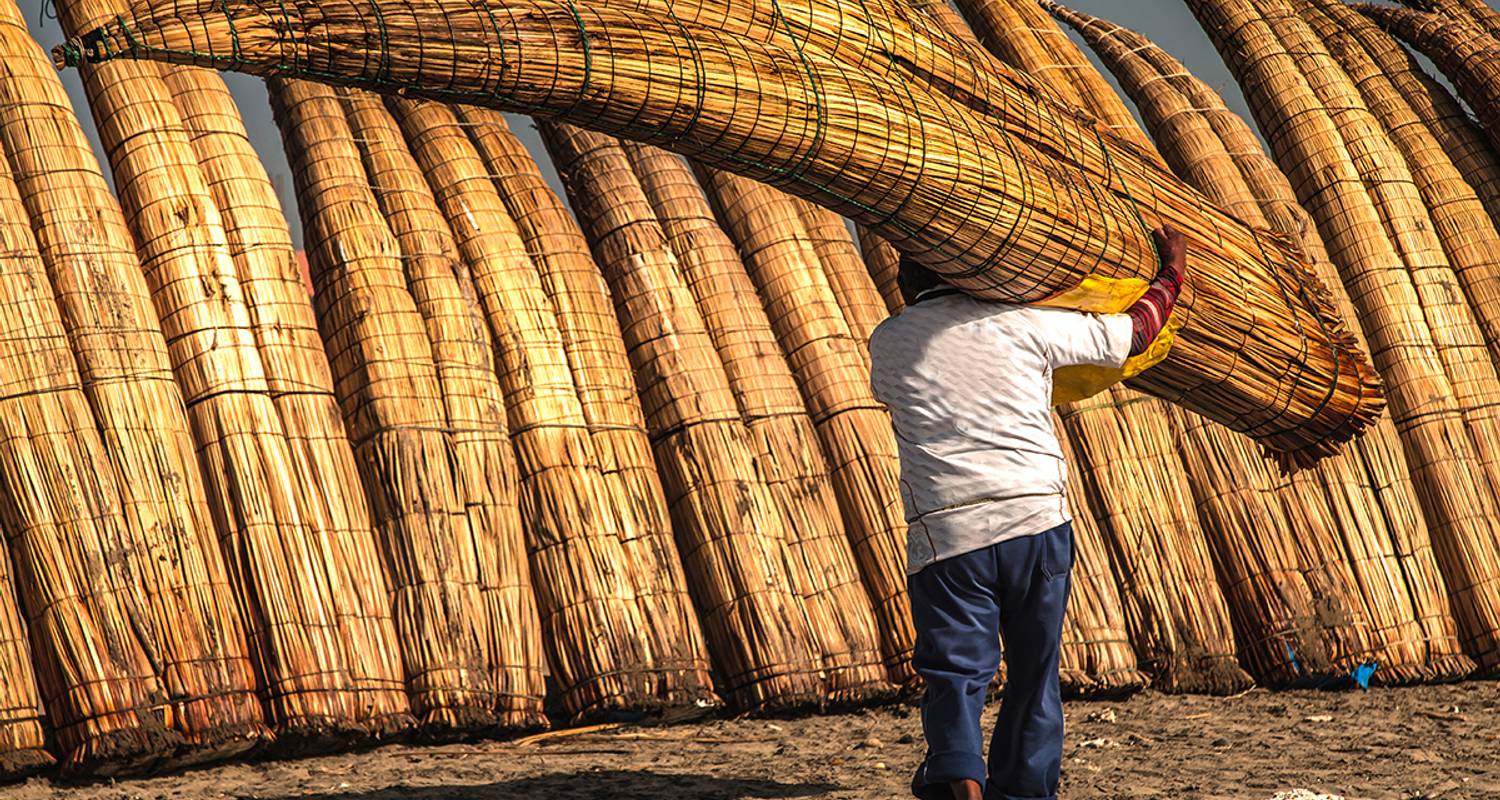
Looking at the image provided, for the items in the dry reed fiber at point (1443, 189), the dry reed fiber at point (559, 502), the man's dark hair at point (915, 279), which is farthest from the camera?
the dry reed fiber at point (1443, 189)

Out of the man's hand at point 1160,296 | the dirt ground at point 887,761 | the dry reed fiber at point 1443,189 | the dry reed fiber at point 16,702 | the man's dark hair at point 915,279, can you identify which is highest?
the dry reed fiber at point 1443,189

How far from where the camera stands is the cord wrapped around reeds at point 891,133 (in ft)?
8.40

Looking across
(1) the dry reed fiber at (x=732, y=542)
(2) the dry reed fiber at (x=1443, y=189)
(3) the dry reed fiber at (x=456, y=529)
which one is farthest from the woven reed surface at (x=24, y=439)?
(2) the dry reed fiber at (x=1443, y=189)

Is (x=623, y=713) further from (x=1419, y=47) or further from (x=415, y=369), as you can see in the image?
(x=1419, y=47)

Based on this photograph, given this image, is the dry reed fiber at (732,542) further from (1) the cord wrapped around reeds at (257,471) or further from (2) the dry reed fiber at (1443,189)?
(2) the dry reed fiber at (1443,189)

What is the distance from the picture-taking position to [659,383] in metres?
4.76

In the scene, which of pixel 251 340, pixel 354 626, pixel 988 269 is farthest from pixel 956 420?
pixel 251 340

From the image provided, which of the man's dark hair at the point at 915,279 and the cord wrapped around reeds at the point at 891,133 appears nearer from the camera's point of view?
the cord wrapped around reeds at the point at 891,133

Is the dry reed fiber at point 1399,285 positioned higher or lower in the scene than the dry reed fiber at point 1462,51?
lower

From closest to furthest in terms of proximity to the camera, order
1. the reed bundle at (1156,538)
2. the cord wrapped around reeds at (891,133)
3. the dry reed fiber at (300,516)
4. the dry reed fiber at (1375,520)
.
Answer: the cord wrapped around reeds at (891,133) → the dry reed fiber at (300,516) → the reed bundle at (1156,538) → the dry reed fiber at (1375,520)

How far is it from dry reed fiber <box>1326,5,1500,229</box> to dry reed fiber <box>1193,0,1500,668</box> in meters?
0.31

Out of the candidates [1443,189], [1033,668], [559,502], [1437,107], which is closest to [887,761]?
[1033,668]

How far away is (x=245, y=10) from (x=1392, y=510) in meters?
4.11

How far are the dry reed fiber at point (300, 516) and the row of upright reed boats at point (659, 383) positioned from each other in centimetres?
1
